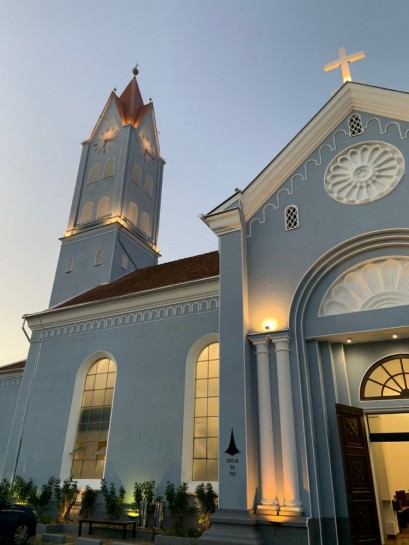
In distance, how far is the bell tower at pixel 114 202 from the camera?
79.6 ft

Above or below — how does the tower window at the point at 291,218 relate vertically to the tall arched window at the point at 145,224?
below

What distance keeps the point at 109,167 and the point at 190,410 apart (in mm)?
18856

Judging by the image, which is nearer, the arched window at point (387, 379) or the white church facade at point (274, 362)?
the white church facade at point (274, 362)

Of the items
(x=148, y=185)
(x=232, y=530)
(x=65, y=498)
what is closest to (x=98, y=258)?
(x=148, y=185)

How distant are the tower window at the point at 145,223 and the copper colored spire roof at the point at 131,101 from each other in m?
7.06

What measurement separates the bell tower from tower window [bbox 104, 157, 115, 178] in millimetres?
80

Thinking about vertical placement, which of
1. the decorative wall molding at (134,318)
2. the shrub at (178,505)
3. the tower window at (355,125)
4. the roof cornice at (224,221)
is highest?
the tower window at (355,125)

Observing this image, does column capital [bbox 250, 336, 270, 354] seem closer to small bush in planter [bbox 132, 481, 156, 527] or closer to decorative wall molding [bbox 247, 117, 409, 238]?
decorative wall molding [bbox 247, 117, 409, 238]

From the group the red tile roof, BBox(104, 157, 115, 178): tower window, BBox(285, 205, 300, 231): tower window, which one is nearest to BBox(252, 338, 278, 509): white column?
BBox(285, 205, 300, 231): tower window

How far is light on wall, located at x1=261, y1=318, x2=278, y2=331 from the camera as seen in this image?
10.9 metres

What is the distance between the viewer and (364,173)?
1128cm

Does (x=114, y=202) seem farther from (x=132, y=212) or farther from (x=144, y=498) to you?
(x=144, y=498)

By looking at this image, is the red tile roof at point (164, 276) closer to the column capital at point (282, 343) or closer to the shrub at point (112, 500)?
the column capital at point (282, 343)

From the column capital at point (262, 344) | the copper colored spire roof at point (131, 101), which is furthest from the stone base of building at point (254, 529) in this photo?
the copper colored spire roof at point (131, 101)
